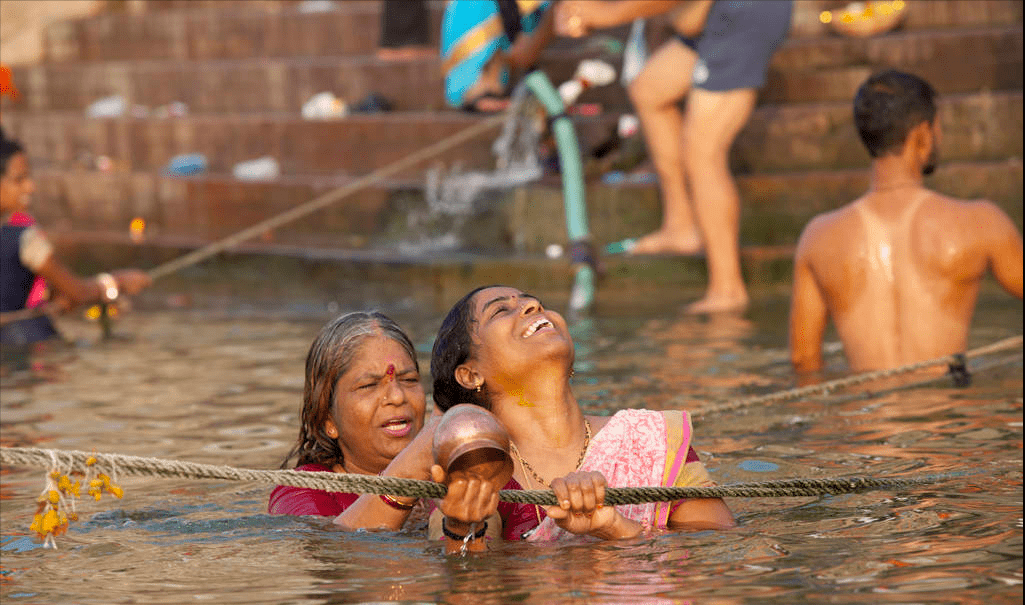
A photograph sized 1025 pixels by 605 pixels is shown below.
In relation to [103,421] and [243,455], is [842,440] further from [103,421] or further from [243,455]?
[103,421]

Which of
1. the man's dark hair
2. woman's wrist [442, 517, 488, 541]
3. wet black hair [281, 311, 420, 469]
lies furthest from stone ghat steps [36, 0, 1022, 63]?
woman's wrist [442, 517, 488, 541]

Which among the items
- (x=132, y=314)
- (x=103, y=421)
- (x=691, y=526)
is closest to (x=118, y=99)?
(x=132, y=314)

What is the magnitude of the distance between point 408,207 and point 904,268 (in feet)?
22.2

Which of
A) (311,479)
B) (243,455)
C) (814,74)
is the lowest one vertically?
(243,455)

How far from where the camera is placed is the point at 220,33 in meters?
16.4

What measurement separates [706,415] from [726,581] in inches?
93.4

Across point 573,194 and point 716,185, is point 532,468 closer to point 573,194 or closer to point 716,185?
point 716,185

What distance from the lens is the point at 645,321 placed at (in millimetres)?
9703

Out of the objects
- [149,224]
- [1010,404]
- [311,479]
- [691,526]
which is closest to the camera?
[311,479]

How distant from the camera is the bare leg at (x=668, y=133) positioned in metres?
10.4

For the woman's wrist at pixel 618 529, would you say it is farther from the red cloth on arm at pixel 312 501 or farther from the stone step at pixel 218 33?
the stone step at pixel 218 33

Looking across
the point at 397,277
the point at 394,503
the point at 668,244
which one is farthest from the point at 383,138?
the point at 394,503

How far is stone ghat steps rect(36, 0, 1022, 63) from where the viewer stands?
15.3m

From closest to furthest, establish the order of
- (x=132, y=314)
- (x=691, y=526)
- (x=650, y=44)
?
(x=691, y=526) < (x=132, y=314) < (x=650, y=44)
